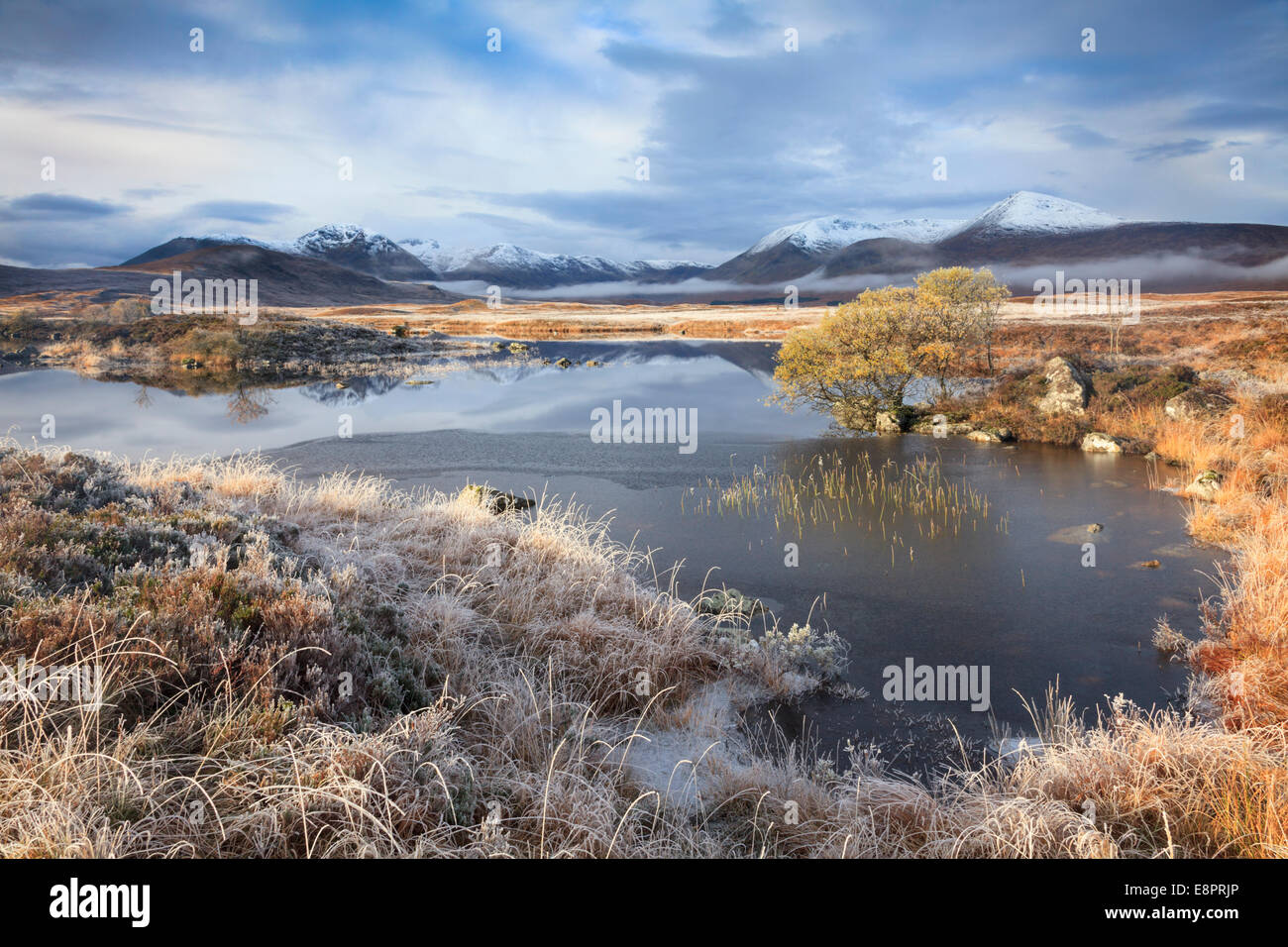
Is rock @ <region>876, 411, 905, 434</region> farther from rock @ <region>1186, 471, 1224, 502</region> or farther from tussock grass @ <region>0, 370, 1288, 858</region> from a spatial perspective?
tussock grass @ <region>0, 370, 1288, 858</region>

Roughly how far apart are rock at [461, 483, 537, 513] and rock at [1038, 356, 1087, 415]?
43.5 ft

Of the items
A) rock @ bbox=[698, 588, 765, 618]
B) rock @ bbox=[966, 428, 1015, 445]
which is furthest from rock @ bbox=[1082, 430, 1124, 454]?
rock @ bbox=[698, 588, 765, 618]

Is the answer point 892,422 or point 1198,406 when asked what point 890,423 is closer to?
point 892,422

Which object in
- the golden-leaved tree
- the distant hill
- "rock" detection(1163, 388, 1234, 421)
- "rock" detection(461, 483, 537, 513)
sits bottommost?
"rock" detection(461, 483, 537, 513)

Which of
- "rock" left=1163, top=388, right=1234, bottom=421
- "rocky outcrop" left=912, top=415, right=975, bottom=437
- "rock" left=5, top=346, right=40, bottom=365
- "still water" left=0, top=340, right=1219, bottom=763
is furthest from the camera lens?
"rock" left=5, top=346, right=40, bottom=365

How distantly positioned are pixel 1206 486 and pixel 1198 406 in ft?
16.5

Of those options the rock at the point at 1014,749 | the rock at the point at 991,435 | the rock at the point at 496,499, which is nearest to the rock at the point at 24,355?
the rock at the point at 496,499

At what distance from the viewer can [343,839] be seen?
3186 millimetres

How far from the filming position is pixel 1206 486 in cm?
1163

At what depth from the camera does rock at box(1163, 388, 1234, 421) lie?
1513cm

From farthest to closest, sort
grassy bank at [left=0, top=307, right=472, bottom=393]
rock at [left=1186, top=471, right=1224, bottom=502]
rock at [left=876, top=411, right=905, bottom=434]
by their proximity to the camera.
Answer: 1. grassy bank at [left=0, top=307, right=472, bottom=393]
2. rock at [left=876, top=411, right=905, bottom=434]
3. rock at [left=1186, top=471, right=1224, bottom=502]

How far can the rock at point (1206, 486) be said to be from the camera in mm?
11430

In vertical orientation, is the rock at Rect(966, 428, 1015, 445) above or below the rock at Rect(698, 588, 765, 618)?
above

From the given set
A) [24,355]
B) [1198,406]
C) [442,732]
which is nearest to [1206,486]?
[1198,406]
